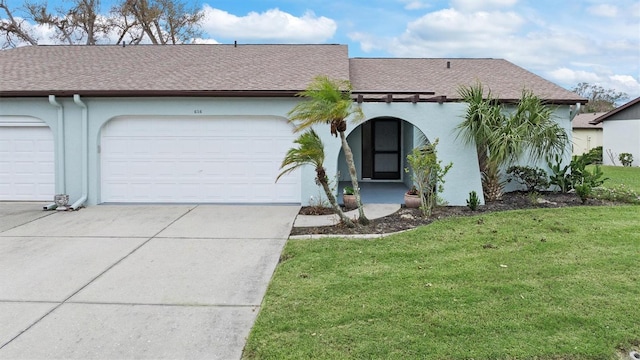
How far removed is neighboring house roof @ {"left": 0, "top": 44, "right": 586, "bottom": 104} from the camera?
10180mm

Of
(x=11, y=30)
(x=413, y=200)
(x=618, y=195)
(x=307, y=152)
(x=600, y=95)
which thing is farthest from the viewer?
(x=600, y=95)

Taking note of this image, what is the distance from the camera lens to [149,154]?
10430 mm

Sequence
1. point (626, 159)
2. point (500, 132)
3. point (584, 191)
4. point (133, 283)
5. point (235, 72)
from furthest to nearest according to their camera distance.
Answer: point (626, 159)
point (235, 72)
point (500, 132)
point (584, 191)
point (133, 283)

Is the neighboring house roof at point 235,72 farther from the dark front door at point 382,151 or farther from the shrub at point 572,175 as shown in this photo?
the dark front door at point 382,151

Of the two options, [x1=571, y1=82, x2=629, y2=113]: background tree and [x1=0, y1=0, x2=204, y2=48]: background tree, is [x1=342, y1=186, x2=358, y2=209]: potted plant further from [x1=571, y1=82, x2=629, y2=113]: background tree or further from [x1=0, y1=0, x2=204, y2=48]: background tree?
[x1=571, y1=82, x2=629, y2=113]: background tree

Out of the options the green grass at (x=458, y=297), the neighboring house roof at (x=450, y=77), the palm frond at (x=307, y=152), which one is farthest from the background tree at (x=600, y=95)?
the palm frond at (x=307, y=152)

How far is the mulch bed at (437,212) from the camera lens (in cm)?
749

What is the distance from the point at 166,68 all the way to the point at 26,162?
4.30 metres

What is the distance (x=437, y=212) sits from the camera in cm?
888

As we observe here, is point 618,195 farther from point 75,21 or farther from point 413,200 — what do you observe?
point 75,21

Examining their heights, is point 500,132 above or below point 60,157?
above

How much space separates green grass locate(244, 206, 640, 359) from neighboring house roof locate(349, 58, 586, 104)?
522cm

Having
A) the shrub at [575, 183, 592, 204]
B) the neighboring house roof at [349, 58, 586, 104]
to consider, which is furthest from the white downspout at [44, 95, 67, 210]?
the shrub at [575, 183, 592, 204]

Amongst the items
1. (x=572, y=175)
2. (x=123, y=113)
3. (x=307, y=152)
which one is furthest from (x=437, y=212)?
(x=123, y=113)
